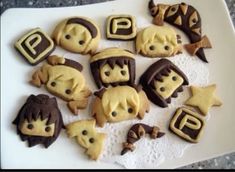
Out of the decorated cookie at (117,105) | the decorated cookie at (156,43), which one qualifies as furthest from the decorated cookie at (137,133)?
the decorated cookie at (156,43)

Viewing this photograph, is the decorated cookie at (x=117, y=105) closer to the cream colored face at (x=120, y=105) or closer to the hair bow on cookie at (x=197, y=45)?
the cream colored face at (x=120, y=105)

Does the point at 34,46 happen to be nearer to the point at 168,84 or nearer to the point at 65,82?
the point at 65,82

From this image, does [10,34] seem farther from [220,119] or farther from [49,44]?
[220,119]

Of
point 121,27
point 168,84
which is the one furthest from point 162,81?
point 121,27

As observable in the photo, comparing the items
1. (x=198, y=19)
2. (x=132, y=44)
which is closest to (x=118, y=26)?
(x=132, y=44)

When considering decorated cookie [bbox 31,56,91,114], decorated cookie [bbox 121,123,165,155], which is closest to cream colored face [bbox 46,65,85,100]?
decorated cookie [bbox 31,56,91,114]

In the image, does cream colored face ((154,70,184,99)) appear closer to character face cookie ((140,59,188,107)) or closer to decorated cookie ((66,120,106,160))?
character face cookie ((140,59,188,107))
